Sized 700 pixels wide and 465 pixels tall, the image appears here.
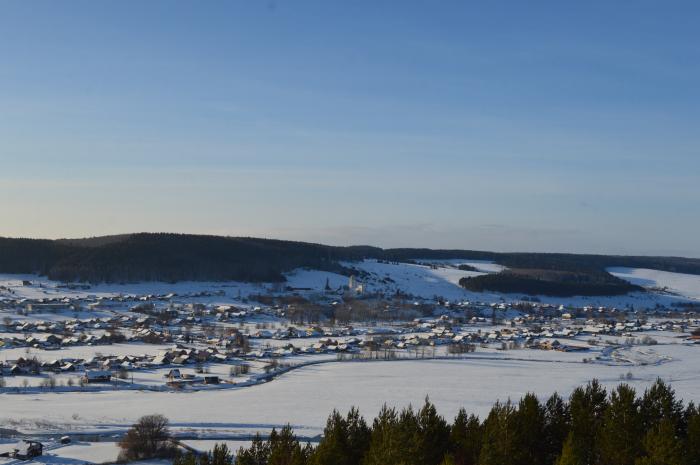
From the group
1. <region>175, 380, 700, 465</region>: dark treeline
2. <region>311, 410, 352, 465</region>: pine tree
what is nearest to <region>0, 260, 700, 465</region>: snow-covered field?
<region>311, 410, 352, 465</region>: pine tree

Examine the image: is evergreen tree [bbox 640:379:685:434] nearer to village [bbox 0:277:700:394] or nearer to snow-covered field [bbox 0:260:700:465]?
snow-covered field [bbox 0:260:700:465]

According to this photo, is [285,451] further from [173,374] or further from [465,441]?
[173,374]

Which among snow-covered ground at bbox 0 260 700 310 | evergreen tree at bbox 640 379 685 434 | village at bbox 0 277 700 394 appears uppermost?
evergreen tree at bbox 640 379 685 434

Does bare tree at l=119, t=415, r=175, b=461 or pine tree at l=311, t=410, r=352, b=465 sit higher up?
pine tree at l=311, t=410, r=352, b=465

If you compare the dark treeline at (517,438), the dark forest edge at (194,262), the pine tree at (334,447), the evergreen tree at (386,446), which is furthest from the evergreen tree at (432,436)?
the dark forest edge at (194,262)

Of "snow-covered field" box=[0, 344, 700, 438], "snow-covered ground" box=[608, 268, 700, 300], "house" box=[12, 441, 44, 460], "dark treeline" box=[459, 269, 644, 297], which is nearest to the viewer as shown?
"house" box=[12, 441, 44, 460]

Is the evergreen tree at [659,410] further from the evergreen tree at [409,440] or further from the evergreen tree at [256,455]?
the evergreen tree at [256,455]
